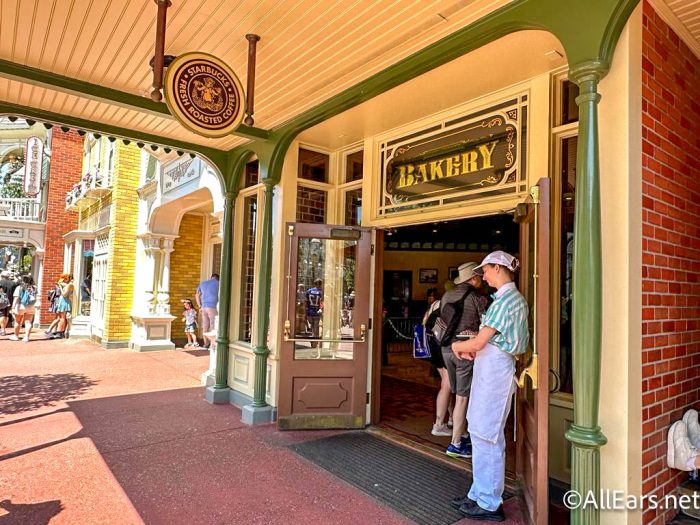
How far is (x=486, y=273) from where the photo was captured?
9.95ft

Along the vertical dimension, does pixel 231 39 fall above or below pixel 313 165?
above

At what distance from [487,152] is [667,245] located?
150cm

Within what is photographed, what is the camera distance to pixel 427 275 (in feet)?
47.9

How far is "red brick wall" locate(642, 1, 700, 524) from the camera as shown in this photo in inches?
102

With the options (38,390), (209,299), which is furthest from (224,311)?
(38,390)

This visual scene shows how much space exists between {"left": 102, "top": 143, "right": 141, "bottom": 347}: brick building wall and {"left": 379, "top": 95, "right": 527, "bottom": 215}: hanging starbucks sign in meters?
8.11

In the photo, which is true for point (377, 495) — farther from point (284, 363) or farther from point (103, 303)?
point (103, 303)

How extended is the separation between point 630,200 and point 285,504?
2.87 m

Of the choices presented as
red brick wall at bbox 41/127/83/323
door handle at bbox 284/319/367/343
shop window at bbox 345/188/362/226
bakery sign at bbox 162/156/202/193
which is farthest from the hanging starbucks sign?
red brick wall at bbox 41/127/83/323

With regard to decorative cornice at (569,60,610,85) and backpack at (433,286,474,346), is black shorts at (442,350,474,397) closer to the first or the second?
backpack at (433,286,474,346)

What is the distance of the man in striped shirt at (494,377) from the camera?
282cm

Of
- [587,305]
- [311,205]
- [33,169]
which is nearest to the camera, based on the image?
[587,305]

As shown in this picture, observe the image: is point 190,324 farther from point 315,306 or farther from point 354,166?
point 354,166

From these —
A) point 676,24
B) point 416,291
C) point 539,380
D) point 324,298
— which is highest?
point 676,24
